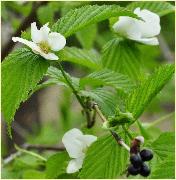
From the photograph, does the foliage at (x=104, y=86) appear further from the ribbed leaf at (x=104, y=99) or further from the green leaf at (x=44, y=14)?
the green leaf at (x=44, y=14)

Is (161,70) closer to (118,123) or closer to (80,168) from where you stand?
(118,123)

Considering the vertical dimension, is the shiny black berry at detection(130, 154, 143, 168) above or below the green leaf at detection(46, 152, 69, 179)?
above

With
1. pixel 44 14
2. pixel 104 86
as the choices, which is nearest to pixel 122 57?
pixel 104 86

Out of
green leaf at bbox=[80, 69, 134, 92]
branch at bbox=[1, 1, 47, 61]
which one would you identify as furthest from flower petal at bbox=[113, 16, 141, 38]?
branch at bbox=[1, 1, 47, 61]

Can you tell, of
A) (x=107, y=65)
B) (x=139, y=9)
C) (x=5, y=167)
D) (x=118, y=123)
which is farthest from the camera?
(x=5, y=167)

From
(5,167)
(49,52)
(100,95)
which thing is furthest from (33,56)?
(5,167)

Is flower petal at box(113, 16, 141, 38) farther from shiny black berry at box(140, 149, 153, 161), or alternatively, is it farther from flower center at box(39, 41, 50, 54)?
shiny black berry at box(140, 149, 153, 161)

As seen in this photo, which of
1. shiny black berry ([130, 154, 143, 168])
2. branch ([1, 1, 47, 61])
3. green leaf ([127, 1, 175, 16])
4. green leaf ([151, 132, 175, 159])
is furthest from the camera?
branch ([1, 1, 47, 61])
